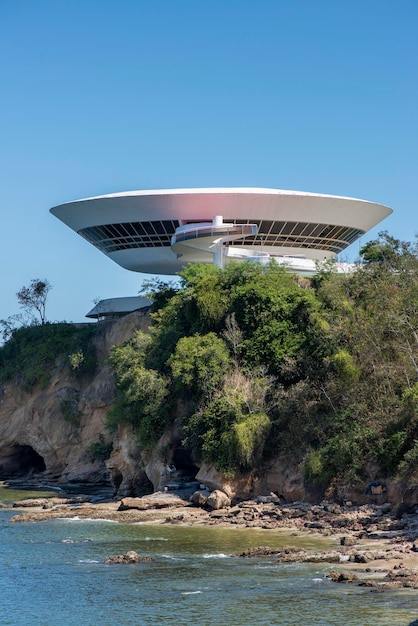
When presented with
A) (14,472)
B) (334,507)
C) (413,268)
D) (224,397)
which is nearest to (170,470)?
(224,397)

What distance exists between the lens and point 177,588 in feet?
75.7

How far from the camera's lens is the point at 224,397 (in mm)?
37375

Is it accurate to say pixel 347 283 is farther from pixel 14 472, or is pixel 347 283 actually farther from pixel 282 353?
pixel 14 472

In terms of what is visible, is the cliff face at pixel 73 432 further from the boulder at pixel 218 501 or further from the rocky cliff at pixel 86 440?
the boulder at pixel 218 501

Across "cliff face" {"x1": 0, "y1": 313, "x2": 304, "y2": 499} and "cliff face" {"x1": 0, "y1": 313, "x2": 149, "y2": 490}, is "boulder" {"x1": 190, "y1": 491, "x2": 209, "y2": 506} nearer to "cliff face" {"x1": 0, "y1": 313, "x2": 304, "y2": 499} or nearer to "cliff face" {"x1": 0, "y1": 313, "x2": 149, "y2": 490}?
"cliff face" {"x1": 0, "y1": 313, "x2": 304, "y2": 499}

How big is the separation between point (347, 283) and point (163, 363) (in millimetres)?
7946

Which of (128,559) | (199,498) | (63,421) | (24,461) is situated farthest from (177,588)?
(24,461)

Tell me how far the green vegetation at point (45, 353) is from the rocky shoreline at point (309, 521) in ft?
41.5

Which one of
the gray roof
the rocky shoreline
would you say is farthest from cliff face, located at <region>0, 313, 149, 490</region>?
the rocky shoreline

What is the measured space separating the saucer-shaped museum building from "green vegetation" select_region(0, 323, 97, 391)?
480cm

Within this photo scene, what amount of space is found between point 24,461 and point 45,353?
622cm

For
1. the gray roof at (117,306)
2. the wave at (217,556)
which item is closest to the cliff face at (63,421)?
the gray roof at (117,306)

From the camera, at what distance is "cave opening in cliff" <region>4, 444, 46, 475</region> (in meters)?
54.8

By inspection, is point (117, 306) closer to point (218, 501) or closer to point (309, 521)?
point (218, 501)
